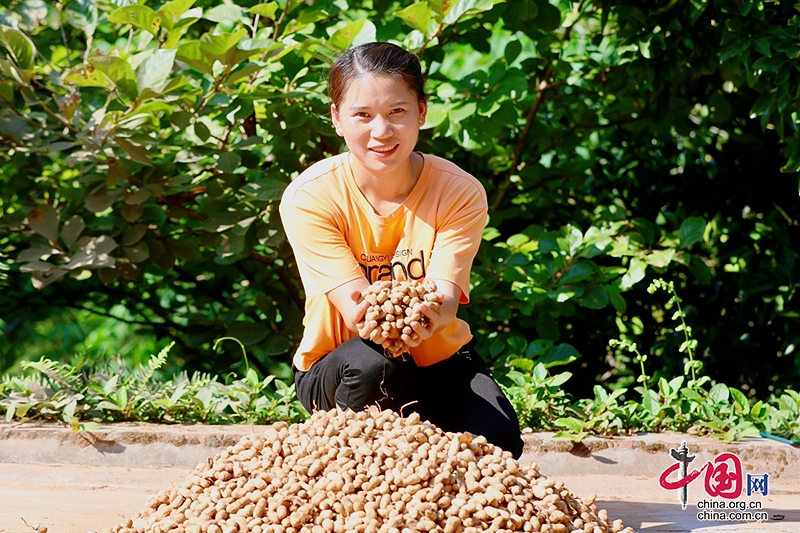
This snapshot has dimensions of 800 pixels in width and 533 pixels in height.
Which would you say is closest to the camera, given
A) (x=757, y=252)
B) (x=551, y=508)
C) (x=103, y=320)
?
(x=551, y=508)

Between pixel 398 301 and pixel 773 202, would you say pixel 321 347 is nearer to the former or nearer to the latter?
pixel 398 301

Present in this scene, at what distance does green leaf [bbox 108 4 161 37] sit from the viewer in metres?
2.94

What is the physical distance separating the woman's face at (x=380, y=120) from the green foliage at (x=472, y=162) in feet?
2.77

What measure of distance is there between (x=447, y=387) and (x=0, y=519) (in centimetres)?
120

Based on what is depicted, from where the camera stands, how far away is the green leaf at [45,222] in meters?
3.41

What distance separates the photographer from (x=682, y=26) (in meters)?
3.30

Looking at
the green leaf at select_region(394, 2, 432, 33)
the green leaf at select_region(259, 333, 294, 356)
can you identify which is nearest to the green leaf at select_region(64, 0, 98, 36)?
the green leaf at select_region(394, 2, 432, 33)

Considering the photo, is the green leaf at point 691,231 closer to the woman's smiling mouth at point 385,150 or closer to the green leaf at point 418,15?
the green leaf at point 418,15

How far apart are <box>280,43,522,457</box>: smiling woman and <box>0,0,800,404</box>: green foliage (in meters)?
0.82

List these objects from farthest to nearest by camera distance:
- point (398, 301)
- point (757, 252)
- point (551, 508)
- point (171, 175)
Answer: point (757, 252)
point (171, 175)
point (398, 301)
point (551, 508)

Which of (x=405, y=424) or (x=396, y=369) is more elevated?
(x=396, y=369)

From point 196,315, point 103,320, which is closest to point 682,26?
point 196,315

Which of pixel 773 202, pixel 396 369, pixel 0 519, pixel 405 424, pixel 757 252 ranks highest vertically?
pixel 773 202

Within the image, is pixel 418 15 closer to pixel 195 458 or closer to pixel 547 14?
pixel 547 14
